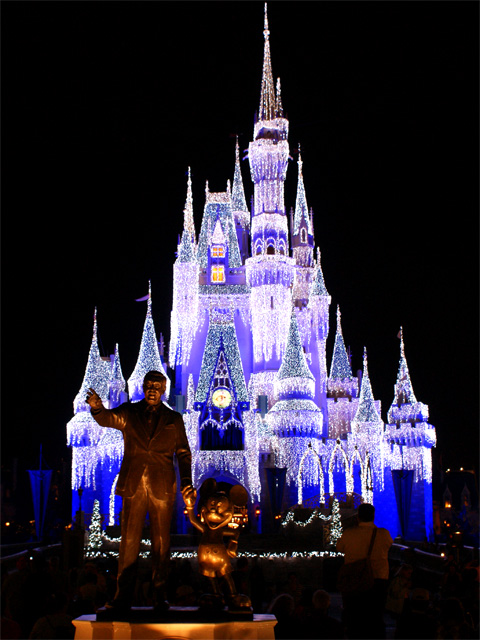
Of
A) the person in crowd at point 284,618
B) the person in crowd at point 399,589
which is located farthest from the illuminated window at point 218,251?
the person in crowd at point 284,618

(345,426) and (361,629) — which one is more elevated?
(345,426)

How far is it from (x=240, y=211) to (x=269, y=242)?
779 cm

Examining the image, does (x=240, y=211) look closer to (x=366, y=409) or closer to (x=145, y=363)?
(x=145, y=363)

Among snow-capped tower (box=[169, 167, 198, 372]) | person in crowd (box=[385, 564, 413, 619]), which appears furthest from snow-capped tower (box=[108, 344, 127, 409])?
person in crowd (box=[385, 564, 413, 619])

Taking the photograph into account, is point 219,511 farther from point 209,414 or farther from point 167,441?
point 209,414

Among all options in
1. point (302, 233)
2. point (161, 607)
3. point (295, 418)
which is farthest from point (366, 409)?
point (161, 607)

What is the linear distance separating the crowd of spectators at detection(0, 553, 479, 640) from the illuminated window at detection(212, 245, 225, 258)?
27.7 m

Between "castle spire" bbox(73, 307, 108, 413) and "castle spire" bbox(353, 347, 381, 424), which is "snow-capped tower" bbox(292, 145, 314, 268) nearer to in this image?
"castle spire" bbox(353, 347, 381, 424)

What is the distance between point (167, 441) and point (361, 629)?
7.29ft

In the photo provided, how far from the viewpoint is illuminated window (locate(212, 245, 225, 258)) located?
4069 cm
